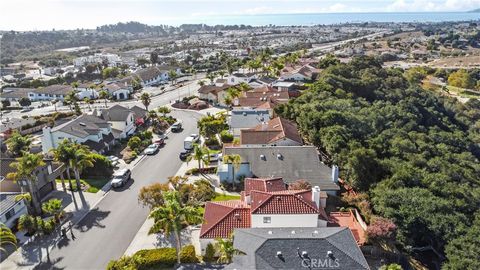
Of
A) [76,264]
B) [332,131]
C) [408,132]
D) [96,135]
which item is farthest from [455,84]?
[76,264]

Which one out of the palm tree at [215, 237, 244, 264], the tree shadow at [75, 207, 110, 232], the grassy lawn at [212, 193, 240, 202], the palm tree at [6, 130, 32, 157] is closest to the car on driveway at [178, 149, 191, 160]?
the grassy lawn at [212, 193, 240, 202]

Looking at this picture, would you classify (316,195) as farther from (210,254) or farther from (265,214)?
(210,254)

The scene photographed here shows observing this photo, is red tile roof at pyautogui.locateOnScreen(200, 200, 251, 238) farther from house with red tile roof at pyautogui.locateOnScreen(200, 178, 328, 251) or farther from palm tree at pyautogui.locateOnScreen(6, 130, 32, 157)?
palm tree at pyautogui.locateOnScreen(6, 130, 32, 157)

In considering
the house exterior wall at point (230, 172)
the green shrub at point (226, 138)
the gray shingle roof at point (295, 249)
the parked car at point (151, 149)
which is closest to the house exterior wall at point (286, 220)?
the gray shingle roof at point (295, 249)

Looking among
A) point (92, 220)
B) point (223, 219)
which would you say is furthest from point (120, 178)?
point (223, 219)

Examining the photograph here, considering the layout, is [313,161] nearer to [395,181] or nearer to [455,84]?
[395,181]
